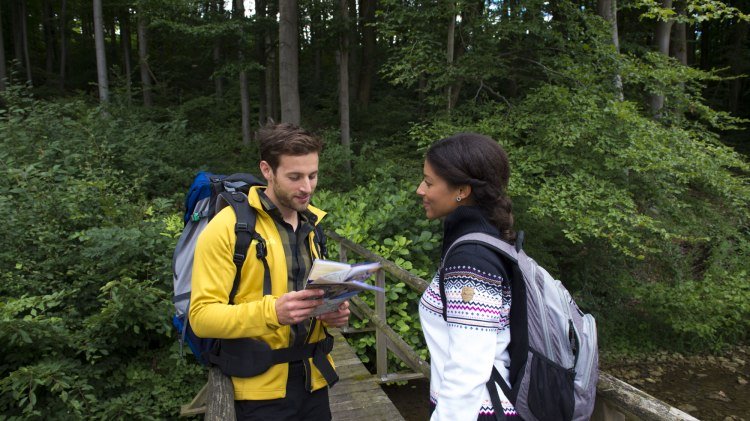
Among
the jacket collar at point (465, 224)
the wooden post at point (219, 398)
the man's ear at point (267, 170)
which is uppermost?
the man's ear at point (267, 170)

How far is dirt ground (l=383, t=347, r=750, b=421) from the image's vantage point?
6.59 metres

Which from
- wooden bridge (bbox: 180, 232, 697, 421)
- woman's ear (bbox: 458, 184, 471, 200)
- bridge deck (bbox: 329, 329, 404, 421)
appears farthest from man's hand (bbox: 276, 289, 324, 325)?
bridge deck (bbox: 329, 329, 404, 421)

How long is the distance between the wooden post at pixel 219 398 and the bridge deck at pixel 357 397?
1.81 metres

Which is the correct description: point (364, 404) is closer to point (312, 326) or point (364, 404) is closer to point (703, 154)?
point (312, 326)

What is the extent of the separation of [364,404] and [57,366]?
2475mm

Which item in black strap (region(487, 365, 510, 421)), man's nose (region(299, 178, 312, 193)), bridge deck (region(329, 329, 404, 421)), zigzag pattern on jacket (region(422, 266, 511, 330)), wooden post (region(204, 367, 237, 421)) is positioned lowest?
bridge deck (region(329, 329, 404, 421))

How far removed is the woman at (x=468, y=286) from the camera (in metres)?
1.38

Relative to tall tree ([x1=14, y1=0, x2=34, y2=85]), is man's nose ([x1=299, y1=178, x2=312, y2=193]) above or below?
below

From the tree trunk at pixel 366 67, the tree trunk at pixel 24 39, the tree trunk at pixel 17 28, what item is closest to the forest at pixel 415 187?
the tree trunk at pixel 366 67

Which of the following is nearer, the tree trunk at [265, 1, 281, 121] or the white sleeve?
the white sleeve

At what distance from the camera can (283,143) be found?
1.90 meters

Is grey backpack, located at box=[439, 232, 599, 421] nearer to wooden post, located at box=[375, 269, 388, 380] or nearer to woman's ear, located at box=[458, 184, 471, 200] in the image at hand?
woman's ear, located at box=[458, 184, 471, 200]

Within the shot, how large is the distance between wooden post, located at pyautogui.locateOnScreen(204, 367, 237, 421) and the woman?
67 cm

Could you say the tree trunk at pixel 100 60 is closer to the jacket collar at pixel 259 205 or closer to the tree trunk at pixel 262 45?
the tree trunk at pixel 262 45
